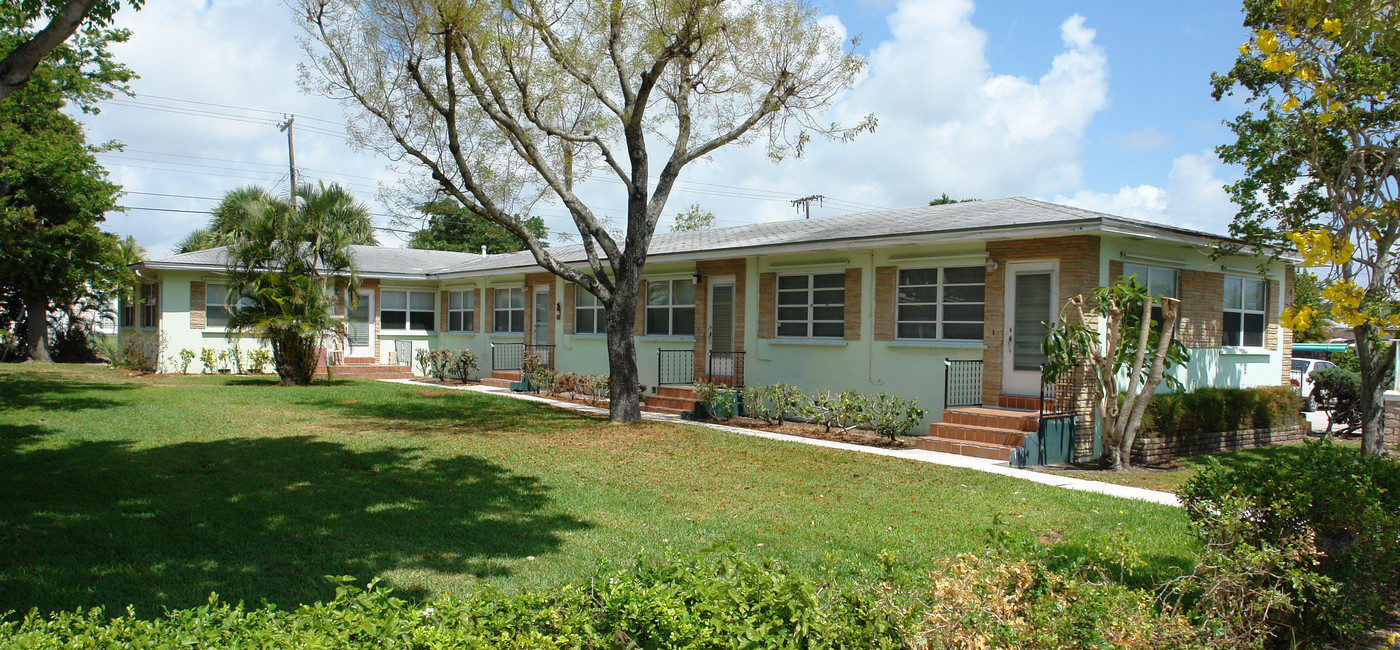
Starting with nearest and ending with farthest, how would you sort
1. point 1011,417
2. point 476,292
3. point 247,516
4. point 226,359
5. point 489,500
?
point 247,516
point 489,500
point 1011,417
point 226,359
point 476,292

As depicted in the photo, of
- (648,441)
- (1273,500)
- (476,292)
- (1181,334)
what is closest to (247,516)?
(648,441)

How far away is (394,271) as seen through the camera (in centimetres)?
2594

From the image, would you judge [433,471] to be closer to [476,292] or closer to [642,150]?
[642,150]

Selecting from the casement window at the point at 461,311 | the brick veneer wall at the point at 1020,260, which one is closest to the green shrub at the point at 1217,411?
the brick veneer wall at the point at 1020,260

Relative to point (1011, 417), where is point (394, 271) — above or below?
above

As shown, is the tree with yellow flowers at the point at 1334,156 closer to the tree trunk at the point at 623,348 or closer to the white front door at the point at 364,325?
the tree trunk at the point at 623,348

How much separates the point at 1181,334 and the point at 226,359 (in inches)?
928

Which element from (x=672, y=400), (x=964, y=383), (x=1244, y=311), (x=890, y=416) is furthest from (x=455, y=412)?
(x=1244, y=311)

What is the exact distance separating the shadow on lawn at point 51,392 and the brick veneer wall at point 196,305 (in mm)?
3704

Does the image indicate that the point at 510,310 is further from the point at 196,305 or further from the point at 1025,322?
the point at 1025,322

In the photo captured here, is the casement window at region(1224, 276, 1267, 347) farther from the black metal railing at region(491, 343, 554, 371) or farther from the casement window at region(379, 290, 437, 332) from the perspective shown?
the casement window at region(379, 290, 437, 332)

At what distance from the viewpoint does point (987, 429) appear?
12.0 m

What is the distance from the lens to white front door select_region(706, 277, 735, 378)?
1739cm

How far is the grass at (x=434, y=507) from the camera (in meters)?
5.61
